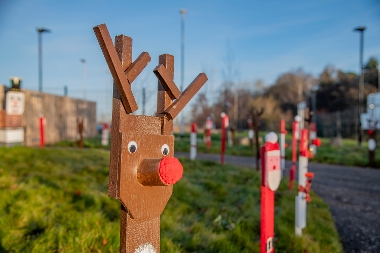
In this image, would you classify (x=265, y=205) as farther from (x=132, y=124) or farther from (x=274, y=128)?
(x=274, y=128)

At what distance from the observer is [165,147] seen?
5.26ft

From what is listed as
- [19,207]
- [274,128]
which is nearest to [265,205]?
[19,207]

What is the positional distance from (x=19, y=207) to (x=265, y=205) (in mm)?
2698

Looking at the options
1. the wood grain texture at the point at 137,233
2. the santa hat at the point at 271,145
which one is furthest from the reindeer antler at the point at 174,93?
the santa hat at the point at 271,145

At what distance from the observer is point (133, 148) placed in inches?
56.3

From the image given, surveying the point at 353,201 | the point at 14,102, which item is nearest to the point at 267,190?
the point at 353,201

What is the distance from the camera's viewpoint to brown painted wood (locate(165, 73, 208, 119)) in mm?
1634

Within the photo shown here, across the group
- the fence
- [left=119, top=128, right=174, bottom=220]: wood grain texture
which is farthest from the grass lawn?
the fence

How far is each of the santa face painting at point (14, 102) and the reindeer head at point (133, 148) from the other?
27.9 feet

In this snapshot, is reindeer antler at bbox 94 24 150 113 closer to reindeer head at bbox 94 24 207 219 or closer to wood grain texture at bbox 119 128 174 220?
reindeer head at bbox 94 24 207 219

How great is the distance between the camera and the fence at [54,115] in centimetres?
1420

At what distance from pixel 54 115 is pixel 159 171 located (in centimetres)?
1664

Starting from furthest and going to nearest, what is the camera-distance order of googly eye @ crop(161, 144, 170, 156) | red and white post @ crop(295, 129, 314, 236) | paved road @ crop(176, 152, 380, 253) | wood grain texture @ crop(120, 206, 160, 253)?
paved road @ crop(176, 152, 380, 253) → red and white post @ crop(295, 129, 314, 236) → googly eye @ crop(161, 144, 170, 156) → wood grain texture @ crop(120, 206, 160, 253)

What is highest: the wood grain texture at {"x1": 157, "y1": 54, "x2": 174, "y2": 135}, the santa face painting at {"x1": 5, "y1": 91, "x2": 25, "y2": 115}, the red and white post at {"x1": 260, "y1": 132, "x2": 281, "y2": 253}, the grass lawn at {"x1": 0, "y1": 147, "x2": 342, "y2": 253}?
the santa face painting at {"x1": 5, "y1": 91, "x2": 25, "y2": 115}
